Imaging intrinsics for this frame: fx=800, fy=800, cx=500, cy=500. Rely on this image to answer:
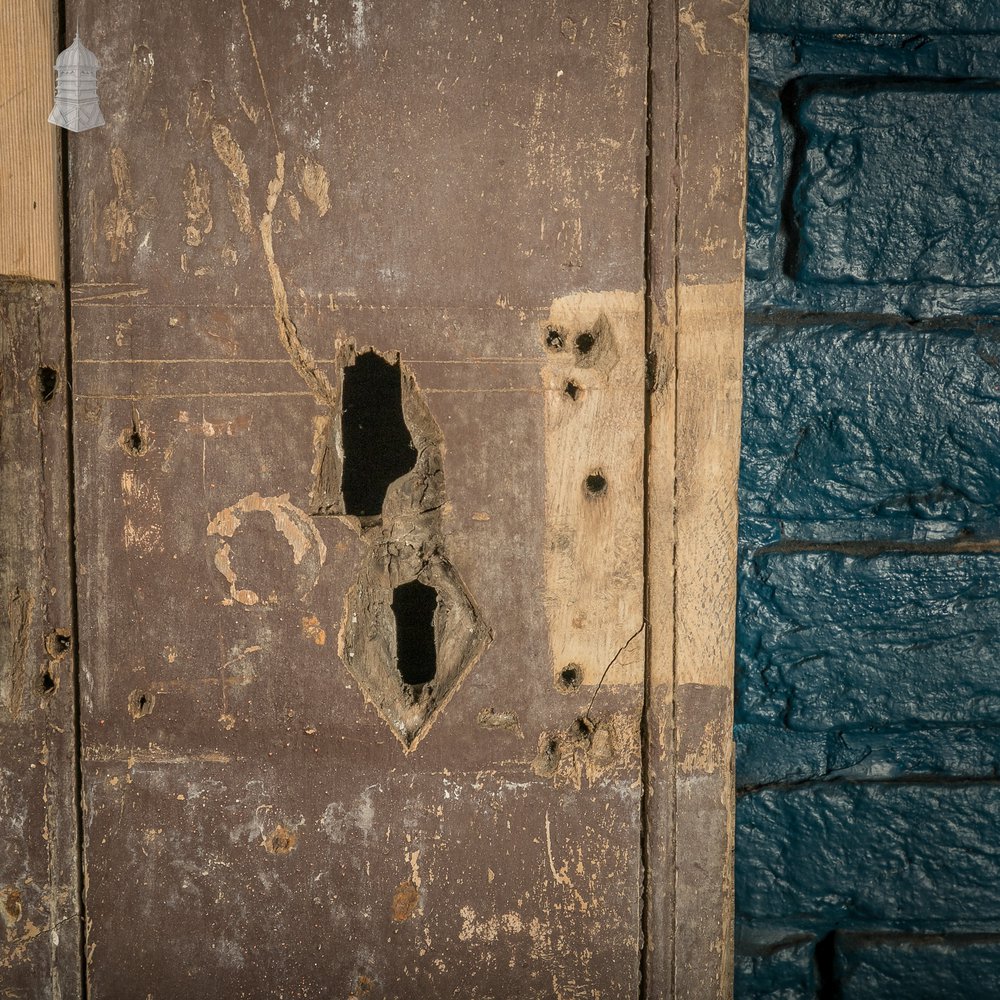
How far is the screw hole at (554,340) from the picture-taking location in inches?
35.4

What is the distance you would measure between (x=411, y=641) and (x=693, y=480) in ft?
1.23

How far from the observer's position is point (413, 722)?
3.07 feet

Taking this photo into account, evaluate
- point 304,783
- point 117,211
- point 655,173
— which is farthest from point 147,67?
point 304,783

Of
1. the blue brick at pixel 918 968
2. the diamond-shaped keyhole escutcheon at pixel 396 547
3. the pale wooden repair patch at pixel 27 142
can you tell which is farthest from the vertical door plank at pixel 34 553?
the blue brick at pixel 918 968

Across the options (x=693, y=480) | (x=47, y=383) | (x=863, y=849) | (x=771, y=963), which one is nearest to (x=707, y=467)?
(x=693, y=480)

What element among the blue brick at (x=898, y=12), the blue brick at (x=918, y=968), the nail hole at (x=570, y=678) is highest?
the blue brick at (x=898, y=12)

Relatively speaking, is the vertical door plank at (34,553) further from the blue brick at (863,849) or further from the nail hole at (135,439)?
the blue brick at (863,849)

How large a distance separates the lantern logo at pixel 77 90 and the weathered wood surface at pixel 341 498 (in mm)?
17

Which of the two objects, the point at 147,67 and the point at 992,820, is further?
the point at 992,820

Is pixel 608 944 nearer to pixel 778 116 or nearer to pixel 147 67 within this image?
pixel 778 116

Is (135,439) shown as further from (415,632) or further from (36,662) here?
(415,632)

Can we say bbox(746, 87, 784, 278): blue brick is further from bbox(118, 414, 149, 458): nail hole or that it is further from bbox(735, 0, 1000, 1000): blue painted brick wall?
bbox(118, 414, 149, 458): nail hole

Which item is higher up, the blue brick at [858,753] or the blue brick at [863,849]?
the blue brick at [858,753]

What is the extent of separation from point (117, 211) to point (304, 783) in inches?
27.0
